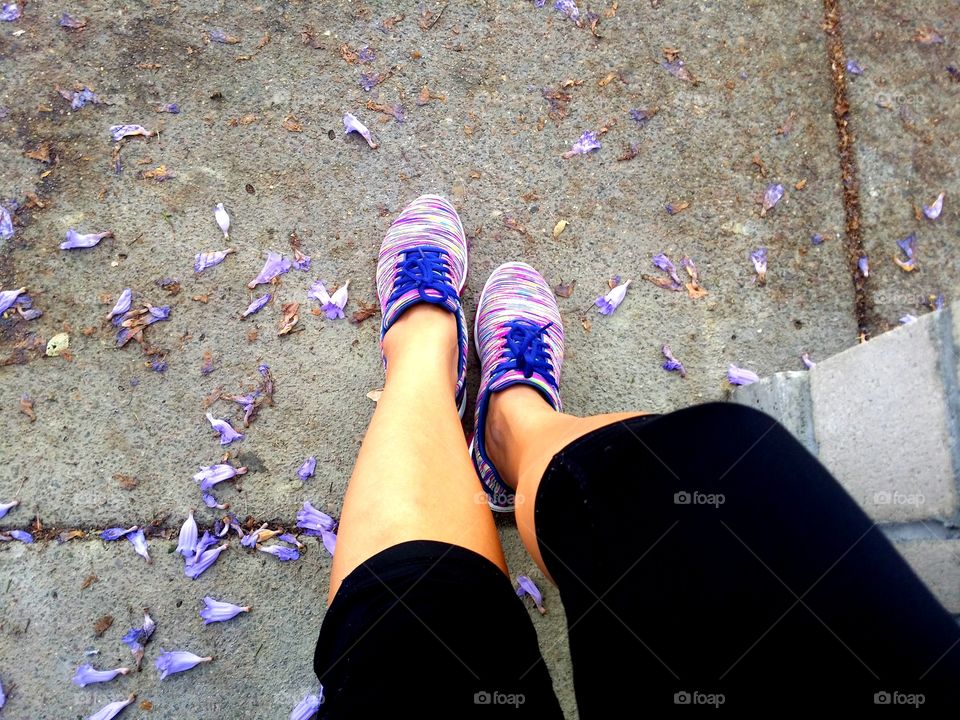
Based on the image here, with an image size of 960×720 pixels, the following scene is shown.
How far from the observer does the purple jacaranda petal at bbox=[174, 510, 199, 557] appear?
1669 mm

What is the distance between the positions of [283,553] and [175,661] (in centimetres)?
35

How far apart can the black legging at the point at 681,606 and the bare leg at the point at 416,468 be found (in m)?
0.14

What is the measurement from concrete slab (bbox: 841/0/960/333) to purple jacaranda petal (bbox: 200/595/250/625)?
1.92 meters

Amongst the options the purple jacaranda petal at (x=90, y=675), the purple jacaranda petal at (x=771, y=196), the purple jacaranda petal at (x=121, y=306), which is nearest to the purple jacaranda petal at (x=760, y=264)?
the purple jacaranda petal at (x=771, y=196)

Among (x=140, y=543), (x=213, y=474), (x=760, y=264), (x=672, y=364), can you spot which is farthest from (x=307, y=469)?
(x=760, y=264)

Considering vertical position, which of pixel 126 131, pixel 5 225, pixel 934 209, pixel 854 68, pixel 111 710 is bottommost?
pixel 111 710

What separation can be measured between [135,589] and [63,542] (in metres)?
0.23

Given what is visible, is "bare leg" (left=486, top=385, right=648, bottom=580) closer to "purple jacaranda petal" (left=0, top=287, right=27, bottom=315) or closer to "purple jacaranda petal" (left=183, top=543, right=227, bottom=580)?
"purple jacaranda petal" (left=183, top=543, right=227, bottom=580)

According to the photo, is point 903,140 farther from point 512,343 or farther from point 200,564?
point 200,564

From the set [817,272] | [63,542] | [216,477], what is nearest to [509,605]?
[216,477]

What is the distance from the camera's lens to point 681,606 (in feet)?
2.92

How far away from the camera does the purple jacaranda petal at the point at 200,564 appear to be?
1666 millimetres

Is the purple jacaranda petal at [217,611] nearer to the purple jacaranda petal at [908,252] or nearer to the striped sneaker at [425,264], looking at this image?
the striped sneaker at [425,264]

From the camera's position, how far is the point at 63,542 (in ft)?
5.50
